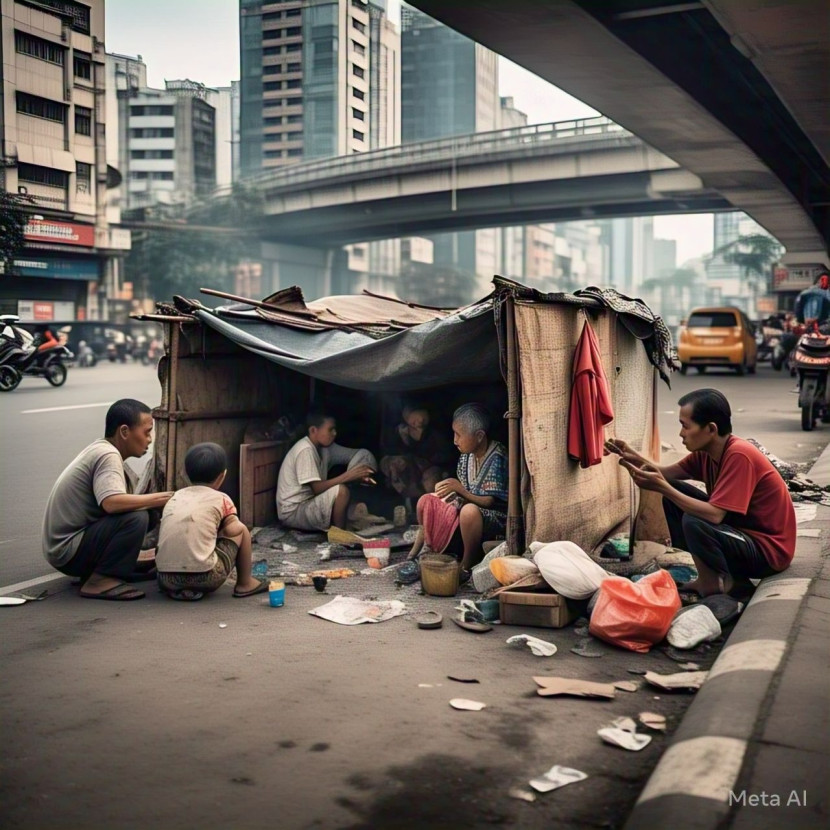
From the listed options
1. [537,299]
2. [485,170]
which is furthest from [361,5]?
[485,170]

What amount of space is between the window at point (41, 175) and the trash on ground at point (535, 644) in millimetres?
11969

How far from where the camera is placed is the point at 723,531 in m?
5.37

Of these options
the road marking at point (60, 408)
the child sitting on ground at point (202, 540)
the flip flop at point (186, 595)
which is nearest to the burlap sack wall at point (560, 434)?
the child sitting on ground at point (202, 540)

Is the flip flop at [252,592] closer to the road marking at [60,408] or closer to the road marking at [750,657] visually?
the road marking at [750,657]

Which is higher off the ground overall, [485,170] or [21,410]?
[485,170]

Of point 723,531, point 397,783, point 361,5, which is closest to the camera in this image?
point 397,783

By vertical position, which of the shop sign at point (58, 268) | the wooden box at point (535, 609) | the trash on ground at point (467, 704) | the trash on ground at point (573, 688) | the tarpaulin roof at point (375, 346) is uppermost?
the shop sign at point (58, 268)

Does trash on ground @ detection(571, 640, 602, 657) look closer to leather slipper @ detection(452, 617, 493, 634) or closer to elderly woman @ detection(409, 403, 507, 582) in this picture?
leather slipper @ detection(452, 617, 493, 634)

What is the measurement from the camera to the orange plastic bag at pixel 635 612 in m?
4.93

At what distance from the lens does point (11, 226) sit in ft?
47.6

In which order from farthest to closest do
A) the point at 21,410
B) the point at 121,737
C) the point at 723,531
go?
1. the point at 21,410
2. the point at 723,531
3. the point at 121,737

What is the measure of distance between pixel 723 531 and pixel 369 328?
3.57 metres

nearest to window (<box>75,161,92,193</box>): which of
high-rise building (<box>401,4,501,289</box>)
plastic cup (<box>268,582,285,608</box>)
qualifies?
plastic cup (<box>268,582,285,608</box>)

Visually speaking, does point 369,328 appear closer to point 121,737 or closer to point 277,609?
point 277,609
